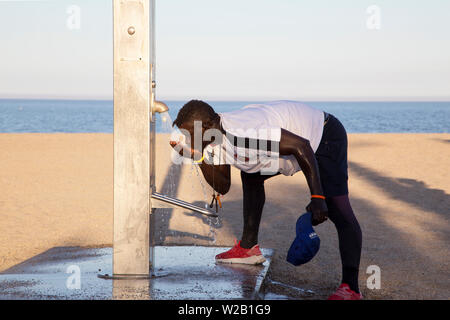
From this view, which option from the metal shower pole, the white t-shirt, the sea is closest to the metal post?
the metal shower pole

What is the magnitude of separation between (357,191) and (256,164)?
622cm

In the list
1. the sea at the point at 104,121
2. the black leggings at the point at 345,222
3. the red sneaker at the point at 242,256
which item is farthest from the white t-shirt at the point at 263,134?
the sea at the point at 104,121

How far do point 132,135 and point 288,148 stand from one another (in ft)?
2.96

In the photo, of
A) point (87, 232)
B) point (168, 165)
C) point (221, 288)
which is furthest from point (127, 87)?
point (168, 165)

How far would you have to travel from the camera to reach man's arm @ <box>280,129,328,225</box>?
3207 mm

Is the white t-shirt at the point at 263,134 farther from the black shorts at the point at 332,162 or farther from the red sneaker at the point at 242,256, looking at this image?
the red sneaker at the point at 242,256

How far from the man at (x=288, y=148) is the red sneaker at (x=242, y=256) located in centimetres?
63

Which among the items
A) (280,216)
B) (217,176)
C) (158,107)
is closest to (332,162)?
(217,176)

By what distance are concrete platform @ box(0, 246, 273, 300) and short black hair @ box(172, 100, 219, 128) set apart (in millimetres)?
927

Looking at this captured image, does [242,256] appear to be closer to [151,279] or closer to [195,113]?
[151,279]

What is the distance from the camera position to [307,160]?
3199 millimetres

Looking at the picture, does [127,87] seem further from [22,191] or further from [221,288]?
[22,191]

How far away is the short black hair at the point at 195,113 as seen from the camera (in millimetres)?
3352

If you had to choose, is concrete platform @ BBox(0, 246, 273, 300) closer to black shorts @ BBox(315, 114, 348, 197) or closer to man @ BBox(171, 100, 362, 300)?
man @ BBox(171, 100, 362, 300)
